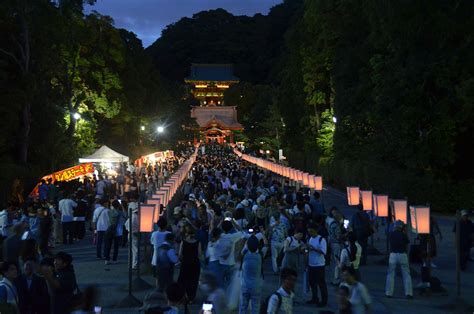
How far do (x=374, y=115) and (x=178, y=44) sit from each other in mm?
120500

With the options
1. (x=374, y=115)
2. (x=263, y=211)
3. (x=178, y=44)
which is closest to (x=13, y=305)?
(x=263, y=211)

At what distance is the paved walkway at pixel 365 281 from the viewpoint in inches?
417

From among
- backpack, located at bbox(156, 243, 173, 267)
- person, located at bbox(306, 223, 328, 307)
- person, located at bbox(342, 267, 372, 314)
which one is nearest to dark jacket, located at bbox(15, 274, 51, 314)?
backpack, located at bbox(156, 243, 173, 267)

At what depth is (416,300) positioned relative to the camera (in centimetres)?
1123

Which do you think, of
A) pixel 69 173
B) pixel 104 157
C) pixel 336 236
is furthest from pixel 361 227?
pixel 104 157

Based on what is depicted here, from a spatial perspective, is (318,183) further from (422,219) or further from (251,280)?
(251,280)

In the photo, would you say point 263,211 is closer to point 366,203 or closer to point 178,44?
point 366,203

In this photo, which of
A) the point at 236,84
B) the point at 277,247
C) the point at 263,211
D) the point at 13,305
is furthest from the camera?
the point at 236,84

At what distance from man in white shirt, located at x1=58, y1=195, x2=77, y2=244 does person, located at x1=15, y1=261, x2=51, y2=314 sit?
10.2 m

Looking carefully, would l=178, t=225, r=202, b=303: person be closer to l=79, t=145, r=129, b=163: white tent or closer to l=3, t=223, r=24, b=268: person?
l=3, t=223, r=24, b=268: person

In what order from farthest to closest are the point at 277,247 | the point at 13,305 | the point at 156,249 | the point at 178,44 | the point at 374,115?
the point at 178,44 → the point at 374,115 → the point at 277,247 → the point at 156,249 → the point at 13,305

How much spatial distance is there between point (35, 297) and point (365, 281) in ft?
24.4

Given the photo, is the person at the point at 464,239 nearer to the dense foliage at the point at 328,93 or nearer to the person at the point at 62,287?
the dense foliage at the point at 328,93

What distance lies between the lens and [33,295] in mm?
7066
